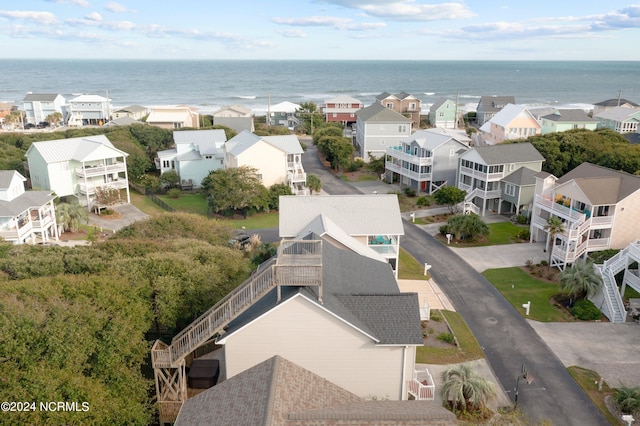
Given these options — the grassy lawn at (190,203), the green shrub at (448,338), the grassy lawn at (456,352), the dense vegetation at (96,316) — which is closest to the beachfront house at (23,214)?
the dense vegetation at (96,316)

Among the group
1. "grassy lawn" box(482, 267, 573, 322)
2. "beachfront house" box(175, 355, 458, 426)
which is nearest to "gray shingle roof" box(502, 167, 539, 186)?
"grassy lawn" box(482, 267, 573, 322)

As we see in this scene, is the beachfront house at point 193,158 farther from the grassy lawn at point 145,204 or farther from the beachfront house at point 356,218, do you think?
the beachfront house at point 356,218

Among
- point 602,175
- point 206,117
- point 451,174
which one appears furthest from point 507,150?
point 206,117

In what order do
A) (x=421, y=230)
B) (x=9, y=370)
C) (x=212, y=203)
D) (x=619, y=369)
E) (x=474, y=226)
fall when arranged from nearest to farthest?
1. (x=9, y=370)
2. (x=619, y=369)
3. (x=474, y=226)
4. (x=421, y=230)
5. (x=212, y=203)

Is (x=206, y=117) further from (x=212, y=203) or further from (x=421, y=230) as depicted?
(x=421, y=230)

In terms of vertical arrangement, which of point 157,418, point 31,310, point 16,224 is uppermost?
point 31,310

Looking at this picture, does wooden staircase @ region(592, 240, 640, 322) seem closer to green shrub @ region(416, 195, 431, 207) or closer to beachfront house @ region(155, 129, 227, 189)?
green shrub @ region(416, 195, 431, 207)

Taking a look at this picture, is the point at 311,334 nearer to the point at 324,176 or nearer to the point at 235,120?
the point at 324,176

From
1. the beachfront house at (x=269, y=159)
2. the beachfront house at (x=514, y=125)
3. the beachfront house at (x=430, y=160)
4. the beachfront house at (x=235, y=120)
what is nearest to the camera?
the beachfront house at (x=269, y=159)
